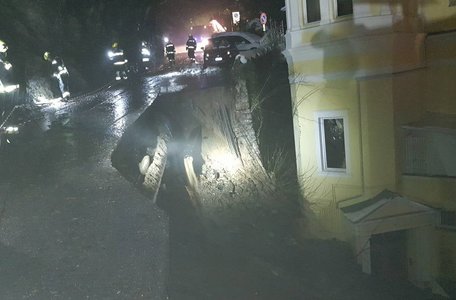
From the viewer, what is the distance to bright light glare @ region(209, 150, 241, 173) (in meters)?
11.6

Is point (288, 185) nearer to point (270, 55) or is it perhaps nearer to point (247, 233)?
point (247, 233)

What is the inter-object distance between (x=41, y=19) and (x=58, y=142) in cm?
1168

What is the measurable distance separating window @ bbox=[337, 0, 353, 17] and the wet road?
17.9ft

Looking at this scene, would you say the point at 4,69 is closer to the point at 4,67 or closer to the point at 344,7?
the point at 4,67

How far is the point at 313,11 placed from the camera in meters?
9.91

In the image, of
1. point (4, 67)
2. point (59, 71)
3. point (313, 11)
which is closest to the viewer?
point (313, 11)

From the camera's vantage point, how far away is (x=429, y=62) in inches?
382

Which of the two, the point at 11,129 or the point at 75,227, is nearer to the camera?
the point at 75,227

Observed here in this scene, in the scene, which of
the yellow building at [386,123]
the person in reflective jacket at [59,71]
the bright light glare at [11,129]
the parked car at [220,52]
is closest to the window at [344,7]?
the yellow building at [386,123]

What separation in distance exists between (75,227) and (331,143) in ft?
20.4

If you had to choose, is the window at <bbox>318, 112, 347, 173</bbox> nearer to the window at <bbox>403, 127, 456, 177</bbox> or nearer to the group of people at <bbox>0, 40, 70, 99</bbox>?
the window at <bbox>403, 127, 456, 177</bbox>

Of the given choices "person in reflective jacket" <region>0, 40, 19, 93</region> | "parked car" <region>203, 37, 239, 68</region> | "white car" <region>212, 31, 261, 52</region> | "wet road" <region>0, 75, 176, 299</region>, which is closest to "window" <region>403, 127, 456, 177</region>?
"wet road" <region>0, 75, 176, 299</region>

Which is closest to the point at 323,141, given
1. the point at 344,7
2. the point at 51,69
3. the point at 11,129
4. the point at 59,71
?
the point at 344,7

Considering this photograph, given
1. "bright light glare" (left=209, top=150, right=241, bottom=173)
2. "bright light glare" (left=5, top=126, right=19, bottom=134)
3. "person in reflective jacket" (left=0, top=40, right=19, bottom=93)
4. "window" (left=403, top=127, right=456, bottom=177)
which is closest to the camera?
"window" (left=403, top=127, right=456, bottom=177)
